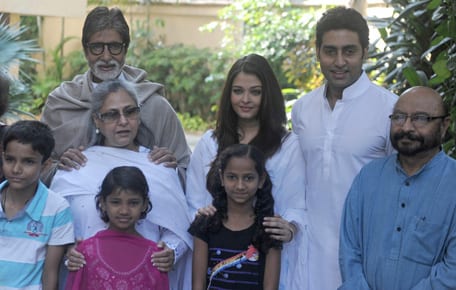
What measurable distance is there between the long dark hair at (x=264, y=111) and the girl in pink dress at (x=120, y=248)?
1.81 ft

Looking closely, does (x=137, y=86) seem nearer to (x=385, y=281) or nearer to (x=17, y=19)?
(x=385, y=281)

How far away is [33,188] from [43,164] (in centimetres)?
13

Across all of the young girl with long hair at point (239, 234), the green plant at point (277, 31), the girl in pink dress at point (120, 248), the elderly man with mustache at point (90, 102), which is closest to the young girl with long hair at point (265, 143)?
the young girl with long hair at point (239, 234)

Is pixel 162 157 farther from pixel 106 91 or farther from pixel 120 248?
pixel 120 248

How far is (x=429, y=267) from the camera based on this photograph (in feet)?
10.8

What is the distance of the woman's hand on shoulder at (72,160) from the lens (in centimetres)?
395

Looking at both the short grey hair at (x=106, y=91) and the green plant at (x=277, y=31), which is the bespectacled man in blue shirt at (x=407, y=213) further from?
the green plant at (x=277, y=31)

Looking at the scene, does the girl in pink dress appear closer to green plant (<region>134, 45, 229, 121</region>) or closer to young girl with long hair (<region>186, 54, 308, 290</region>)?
young girl with long hair (<region>186, 54, 308, 290</region>)

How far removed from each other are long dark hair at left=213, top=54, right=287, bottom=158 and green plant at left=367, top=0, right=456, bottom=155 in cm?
99

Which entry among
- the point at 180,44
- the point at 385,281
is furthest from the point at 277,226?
A: the point at 180,44

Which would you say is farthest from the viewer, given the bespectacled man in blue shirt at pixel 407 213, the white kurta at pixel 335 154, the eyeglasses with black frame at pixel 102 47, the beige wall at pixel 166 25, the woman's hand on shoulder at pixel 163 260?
the beige wall at pixel 166 25

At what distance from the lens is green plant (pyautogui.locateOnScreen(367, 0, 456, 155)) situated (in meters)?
4.80

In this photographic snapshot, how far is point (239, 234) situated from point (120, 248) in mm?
570

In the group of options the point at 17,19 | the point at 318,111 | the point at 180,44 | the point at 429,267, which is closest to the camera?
the point at 429,267
